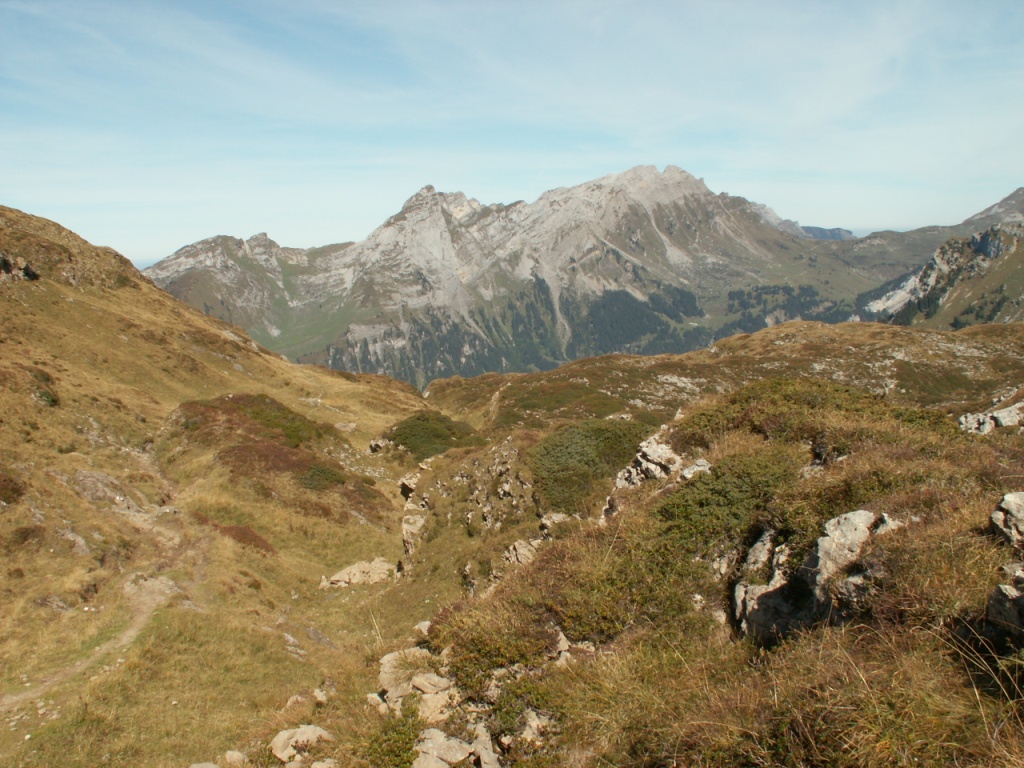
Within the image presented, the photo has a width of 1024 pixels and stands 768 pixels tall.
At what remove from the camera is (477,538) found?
69.4 ft

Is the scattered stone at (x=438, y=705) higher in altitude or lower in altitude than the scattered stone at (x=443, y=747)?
higher

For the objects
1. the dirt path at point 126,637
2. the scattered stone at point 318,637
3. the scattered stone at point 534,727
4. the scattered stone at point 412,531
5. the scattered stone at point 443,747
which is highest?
the scattered stone at point 534,727

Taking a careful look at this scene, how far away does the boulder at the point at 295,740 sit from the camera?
847 centimetres

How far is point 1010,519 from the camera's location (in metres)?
6.61

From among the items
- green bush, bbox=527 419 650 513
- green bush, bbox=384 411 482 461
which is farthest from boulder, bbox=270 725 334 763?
green bush, bbox=384 411 482 461

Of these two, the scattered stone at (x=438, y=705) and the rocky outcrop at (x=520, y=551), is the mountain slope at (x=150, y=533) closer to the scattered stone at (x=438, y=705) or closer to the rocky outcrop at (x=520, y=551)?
the scattered stone at (x=438, y=705)

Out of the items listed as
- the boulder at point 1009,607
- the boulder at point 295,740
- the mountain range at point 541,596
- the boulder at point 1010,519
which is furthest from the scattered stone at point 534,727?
the boulder at point 1010,519

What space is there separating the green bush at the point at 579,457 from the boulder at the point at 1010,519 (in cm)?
1263

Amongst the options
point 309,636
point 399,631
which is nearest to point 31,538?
point 309,636

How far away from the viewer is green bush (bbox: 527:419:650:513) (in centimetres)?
1978

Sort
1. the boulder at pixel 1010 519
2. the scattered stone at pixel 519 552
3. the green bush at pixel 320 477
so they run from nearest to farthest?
the boulder at pixel 1010 519 → the scattered stone at pixel 519 552 → the green bush at pixel 320 477

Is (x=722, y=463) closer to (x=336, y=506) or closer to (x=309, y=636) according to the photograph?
(x=309, y=636)

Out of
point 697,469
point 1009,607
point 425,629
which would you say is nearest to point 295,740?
point 425,629

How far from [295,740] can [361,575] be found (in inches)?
691
